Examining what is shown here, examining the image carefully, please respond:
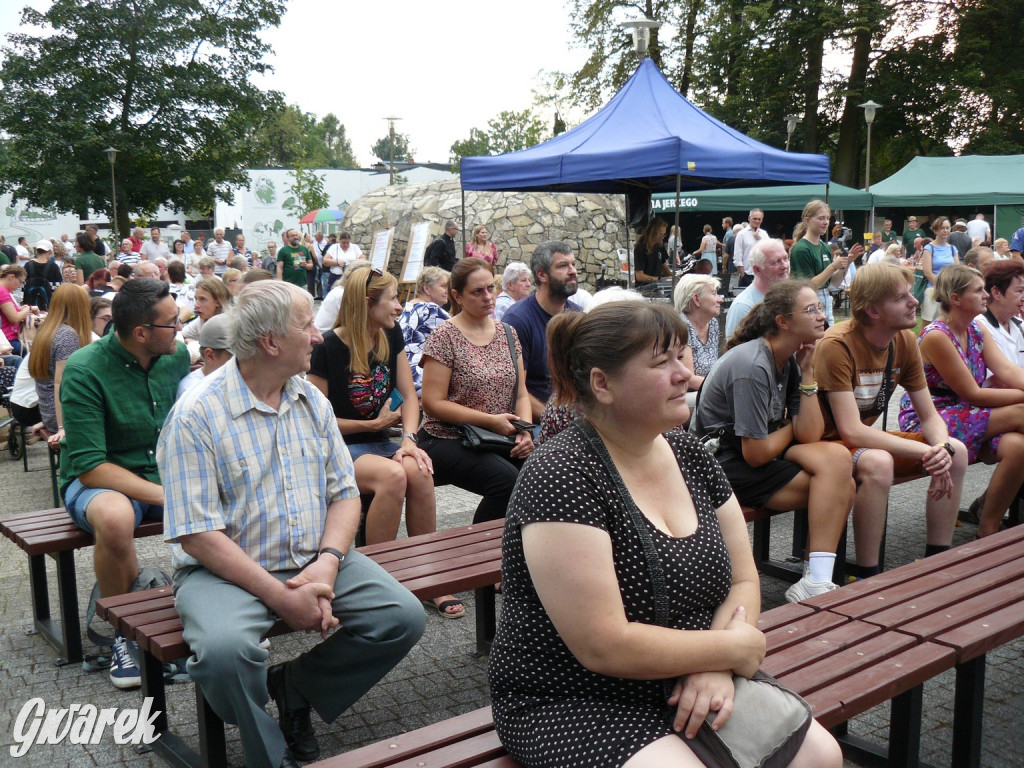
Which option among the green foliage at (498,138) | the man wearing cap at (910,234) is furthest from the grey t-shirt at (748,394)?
the green foliage at (498,138)

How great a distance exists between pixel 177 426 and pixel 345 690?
0.96m

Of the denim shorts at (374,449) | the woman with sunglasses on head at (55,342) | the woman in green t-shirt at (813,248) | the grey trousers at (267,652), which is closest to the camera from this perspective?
the grey trousers at (267,652)

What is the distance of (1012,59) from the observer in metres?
32.4

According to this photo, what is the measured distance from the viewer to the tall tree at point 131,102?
34750 mm

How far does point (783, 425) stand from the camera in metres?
4.19

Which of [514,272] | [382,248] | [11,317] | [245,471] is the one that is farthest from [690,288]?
[382,248]

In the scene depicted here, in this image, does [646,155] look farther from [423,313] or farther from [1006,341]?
[1006,341]

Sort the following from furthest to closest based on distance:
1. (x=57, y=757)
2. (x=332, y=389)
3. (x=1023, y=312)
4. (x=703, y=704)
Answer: (x=1023, y=312) → (x=332, y=389) → (x=57, y=757) → (x=703, y=704)

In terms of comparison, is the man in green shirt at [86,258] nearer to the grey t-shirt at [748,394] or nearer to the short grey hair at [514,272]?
the short grey hair at [514,272]

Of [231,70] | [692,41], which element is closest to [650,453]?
[692,41]

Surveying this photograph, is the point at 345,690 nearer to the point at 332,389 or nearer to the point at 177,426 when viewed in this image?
the point at 177,426

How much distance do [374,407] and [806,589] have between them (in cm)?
215

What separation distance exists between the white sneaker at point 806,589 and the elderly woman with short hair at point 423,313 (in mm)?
3362

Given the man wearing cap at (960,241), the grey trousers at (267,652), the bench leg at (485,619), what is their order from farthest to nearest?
the man wearing cap at (960,241), the bench leg at (485,619), the grey trousers at (267,652)
